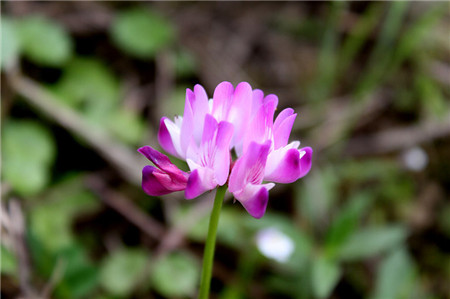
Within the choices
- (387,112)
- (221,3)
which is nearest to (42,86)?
(221,3)

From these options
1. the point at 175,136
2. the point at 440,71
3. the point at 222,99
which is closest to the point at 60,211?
the point at 175,136

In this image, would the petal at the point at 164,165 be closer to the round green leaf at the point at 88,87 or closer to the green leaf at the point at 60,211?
the green leaf at the point at 60,211

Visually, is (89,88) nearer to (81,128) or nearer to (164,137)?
(81,128)

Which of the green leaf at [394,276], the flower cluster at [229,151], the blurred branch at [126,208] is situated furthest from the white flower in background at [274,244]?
the flower cluster at [229,151]

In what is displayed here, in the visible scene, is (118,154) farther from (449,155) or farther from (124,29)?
(449,155)

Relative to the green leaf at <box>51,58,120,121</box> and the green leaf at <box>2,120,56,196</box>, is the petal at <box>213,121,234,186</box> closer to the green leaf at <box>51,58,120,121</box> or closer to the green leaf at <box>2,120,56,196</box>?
the green leaf at <box>2,120,56,196</box>

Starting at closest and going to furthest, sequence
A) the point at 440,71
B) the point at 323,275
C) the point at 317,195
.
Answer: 1. the point at 323,275
2. the point at 317,195
3. the point at 440,71
